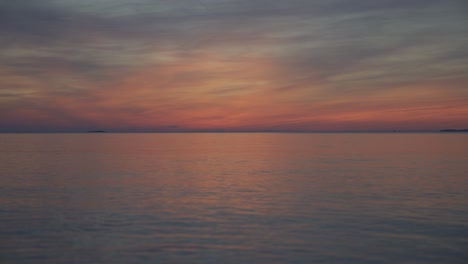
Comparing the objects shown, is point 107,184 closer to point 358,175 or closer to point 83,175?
point 83,175

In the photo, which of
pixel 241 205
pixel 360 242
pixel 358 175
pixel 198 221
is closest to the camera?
pixel 360 242

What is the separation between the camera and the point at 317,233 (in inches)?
684

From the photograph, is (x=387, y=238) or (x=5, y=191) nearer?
(x=387, y=238)

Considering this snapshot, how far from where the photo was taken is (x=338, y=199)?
2545cm

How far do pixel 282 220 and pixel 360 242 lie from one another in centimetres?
471

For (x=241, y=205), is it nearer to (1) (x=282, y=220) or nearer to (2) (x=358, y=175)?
(1) (x=282, y=220)

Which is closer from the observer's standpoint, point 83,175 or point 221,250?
point 221,250

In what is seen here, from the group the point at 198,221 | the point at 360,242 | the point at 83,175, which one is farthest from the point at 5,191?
the point at 360,242

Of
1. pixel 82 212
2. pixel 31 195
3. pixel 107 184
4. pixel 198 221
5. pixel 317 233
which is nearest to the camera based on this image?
pixel 317 233

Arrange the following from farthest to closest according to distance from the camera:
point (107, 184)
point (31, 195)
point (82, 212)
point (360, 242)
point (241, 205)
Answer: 1. point (107, 184)
2. point (31, 195)
3. point (241, 205)
4. point (82, 212)
5. point (360, 242)

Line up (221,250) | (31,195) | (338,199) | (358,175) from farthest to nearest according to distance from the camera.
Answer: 1. (358,175)
2. (31,195)
3. (338,199)
4. (221,250)

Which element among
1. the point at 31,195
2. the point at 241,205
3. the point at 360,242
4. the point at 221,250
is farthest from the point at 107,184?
the point at 360,242

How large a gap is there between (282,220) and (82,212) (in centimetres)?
1096

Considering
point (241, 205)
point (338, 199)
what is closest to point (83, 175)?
point (241, 205)
